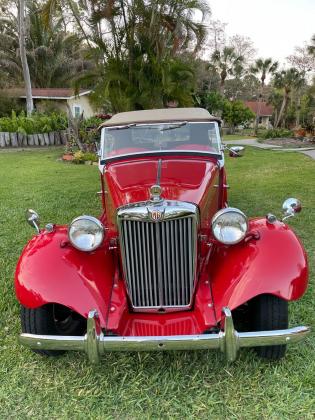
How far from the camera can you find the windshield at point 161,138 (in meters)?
A: 3.67

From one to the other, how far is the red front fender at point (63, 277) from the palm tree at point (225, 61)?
3484cm

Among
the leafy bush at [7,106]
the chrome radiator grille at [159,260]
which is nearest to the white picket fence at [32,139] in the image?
the leafy bush at [7,106]

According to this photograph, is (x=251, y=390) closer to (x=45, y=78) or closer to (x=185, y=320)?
(x=185, y=320)

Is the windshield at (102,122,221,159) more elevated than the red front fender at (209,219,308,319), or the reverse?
the windshield at (102,122,221,159)

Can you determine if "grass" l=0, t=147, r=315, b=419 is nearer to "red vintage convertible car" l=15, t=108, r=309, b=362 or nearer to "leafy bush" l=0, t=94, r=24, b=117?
"red vintage convertible car" l=15, t=108, r=309, b=362

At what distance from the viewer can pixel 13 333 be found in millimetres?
3168

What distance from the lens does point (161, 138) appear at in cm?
372

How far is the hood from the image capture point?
9.67ft

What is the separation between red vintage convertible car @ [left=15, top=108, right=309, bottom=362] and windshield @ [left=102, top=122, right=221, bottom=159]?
65 cm

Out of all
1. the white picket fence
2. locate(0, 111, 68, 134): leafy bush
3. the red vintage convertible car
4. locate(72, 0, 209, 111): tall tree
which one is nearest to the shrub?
locate(72, 0, 209, 111): tall tree

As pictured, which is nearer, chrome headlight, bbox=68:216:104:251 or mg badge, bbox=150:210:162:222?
mg badge, bbox=150:210:162:222

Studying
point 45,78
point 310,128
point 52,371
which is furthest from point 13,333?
point 45,78

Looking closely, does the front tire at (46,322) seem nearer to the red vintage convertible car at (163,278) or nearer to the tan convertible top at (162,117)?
the red vintage convertible car at (163,278)

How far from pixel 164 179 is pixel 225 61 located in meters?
34.9
